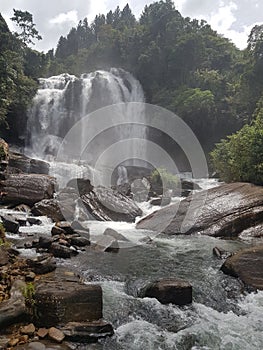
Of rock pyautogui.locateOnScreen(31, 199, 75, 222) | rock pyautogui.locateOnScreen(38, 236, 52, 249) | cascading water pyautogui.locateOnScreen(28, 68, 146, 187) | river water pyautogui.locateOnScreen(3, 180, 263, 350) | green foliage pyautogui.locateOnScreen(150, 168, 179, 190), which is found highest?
cascading water pyautogui.locateOnScreen(28, 68, 146, 187)

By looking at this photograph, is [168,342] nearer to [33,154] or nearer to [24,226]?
[24,226]

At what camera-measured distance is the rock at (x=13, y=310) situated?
195 inches

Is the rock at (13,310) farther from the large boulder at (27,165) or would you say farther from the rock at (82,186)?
the large boulder at (27,165)

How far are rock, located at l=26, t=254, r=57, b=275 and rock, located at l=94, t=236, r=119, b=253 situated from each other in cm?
234

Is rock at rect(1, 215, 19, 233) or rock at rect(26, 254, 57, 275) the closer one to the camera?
rock at rect(26, 254, 57, 275)

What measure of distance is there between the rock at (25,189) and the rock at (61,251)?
243 inches

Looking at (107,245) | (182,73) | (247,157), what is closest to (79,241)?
(107,245)

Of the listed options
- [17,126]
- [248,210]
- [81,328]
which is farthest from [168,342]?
[17,126]

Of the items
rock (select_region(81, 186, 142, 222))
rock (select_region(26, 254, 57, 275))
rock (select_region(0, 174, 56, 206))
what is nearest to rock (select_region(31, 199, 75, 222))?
rock (select_region(0, 174, 56, 206))

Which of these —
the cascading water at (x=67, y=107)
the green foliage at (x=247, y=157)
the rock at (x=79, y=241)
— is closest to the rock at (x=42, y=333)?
the rock at (x=79, y=241)

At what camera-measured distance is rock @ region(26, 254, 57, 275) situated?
7353mm

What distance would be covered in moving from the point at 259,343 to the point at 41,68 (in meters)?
38.1

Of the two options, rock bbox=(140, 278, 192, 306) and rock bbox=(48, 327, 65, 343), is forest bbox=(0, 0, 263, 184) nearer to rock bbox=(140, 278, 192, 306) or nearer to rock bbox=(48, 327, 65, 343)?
rock bbox=(140, 278, 192, 306)

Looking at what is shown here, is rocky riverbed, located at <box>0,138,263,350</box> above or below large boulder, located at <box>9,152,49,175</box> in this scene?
below
